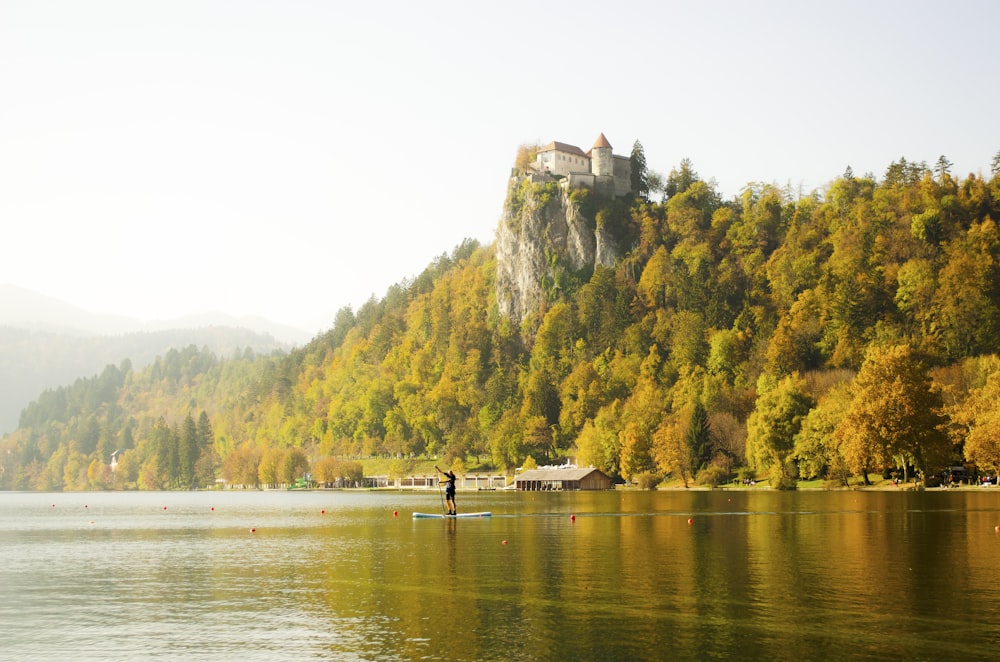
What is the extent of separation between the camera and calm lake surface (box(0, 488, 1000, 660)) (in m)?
25.9

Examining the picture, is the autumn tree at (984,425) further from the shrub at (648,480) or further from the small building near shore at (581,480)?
the small building near shore at (581,480)

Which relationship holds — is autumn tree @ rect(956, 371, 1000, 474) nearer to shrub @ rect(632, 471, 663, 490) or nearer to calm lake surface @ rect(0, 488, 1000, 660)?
calm lake surface @ rect(0, 488, 1000, 660)

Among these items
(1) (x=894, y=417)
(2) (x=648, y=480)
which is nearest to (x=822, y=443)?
(1) (x=894, y=417)

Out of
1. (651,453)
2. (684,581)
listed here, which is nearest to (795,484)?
(651,453)

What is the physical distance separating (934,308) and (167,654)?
628ft

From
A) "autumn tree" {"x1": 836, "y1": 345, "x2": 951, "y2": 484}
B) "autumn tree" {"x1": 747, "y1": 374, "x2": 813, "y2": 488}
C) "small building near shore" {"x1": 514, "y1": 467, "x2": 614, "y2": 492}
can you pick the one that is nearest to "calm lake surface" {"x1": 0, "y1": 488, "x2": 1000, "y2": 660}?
"autumn tree" {"x1": 836, "y1": 345, "x2": 951, "y2": 484}

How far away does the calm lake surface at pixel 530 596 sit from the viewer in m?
25.9

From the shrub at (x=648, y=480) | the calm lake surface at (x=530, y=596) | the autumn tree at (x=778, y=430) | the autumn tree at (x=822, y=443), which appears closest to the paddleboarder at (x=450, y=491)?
the calm lake surface at (x=530, y=596)

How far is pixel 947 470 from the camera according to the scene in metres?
132

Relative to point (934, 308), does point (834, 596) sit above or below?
below

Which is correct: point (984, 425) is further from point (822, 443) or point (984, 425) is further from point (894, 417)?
point (822, 443)

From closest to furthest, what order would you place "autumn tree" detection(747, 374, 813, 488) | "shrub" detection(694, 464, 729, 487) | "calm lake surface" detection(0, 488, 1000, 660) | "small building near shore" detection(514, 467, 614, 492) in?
"calm lake surface" detection(0, 488, 1000, 660), "autumn tree" detection(747, 374, 813, 488), "shrub" detection(694, 464, 729, 487), "small building near shore" detection(514, 467, 614, 492)

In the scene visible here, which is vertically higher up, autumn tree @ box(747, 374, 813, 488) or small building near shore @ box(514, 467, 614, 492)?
autumn tree @ box(747, 374, 813, 488)

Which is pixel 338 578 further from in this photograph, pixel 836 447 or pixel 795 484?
pixel 795 484
